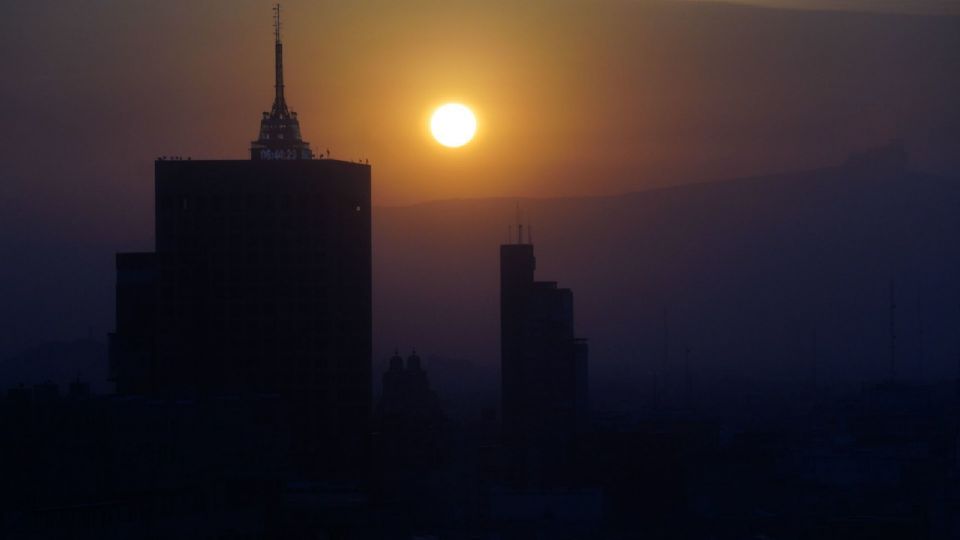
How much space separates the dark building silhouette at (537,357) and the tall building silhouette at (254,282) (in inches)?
632

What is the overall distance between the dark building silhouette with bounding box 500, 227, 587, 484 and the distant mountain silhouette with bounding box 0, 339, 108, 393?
692 inches

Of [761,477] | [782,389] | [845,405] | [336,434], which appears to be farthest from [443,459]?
[782,389]

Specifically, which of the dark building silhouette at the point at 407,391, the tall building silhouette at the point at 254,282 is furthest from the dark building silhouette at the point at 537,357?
the tall building silhouette at the point at 254,282

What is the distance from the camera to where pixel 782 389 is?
465 feet

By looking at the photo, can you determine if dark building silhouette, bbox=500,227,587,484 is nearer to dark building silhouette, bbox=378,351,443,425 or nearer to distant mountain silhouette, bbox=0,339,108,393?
dark building silhouette, bbox=378,351,443,425

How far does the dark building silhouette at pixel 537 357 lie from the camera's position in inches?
3071

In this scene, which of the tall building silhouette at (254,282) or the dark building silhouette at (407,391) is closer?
the tall building silhouette at (254,282)

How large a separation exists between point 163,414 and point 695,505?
1978 centimetres

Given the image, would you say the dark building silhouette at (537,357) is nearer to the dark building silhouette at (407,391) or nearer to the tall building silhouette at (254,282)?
the dark building silhouette at (407,391)

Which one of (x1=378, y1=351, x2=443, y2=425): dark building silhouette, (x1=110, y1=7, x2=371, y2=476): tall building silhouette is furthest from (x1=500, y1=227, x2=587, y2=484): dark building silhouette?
(x1=110, y1=7, x2=371, y2=476): tall building silhouette

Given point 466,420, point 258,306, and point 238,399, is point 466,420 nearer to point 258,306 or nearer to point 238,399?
point 258,306

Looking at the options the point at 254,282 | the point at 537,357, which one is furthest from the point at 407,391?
the point at 254,282

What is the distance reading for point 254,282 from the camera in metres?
62.2

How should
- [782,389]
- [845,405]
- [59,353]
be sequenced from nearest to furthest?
[59,353]
[845,405]
[782,389]
